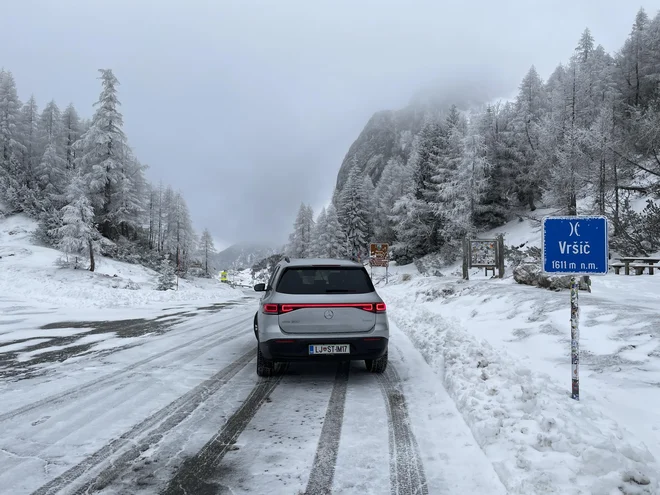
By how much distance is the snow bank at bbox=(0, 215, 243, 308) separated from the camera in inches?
816

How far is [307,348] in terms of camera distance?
5371mm

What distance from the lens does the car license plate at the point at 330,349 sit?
538 cm

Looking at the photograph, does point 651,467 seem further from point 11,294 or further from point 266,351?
point 11,294

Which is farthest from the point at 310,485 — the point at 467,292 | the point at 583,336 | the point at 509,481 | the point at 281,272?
the point at 467,292

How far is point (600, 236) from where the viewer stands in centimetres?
411

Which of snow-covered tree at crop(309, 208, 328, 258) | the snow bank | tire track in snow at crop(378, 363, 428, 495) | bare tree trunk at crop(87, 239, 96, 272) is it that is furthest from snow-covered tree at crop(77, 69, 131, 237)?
tire track in snow at crop(378, 363, 428, 495)

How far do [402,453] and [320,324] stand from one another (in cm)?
228

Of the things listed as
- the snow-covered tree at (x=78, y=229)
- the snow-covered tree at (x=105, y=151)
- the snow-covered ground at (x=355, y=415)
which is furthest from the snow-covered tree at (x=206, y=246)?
the snow-covered ground at (x=355, y=415)

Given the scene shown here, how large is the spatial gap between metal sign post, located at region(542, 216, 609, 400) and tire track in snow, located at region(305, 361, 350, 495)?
2641 millimetres

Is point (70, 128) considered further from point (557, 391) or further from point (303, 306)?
point (557, 391)

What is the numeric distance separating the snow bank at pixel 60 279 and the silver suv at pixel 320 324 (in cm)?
1692

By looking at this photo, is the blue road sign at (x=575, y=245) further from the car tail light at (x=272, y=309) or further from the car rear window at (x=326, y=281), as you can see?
the car tail light at (x=272, y=309)

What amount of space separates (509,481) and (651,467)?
103cm

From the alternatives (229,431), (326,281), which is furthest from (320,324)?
(229,431)
